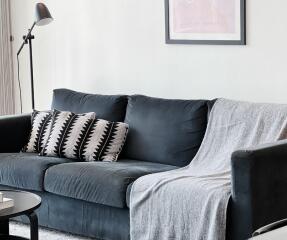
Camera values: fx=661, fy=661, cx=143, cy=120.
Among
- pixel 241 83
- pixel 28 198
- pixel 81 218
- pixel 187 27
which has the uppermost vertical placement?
pixel 187 27

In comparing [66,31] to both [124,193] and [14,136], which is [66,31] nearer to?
[14,136]

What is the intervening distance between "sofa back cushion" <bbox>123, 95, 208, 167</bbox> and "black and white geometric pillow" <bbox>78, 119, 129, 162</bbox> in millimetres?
79

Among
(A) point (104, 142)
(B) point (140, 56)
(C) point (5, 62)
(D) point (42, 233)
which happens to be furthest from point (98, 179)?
(C) point (5, 62)

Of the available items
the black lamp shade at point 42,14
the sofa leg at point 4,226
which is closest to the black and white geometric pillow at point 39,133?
the black lamp shade at point 42,14

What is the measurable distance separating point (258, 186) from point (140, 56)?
192 cm

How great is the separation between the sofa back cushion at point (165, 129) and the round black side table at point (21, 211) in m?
1.00

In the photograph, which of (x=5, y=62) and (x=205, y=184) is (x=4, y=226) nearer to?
(x=205, y=184)

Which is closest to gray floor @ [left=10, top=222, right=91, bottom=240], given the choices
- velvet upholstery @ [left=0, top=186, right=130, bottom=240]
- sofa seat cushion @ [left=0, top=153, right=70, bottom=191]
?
velvet upholstery @ [left=0, top=186, right=130, bottom=240]

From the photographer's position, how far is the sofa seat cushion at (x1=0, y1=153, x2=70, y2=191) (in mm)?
4160

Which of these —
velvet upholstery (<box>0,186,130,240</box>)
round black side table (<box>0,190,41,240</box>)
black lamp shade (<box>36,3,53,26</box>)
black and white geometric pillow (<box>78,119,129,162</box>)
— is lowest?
velvet upholstery (<box>0,186,130,240</box>)

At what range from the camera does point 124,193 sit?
3713 mm

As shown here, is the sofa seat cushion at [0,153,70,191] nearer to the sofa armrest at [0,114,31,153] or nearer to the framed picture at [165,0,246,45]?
the sofa armrest at [0,114,31,153]

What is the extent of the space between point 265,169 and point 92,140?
150 centimetres

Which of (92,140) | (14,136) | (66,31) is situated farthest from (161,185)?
(66,31)
